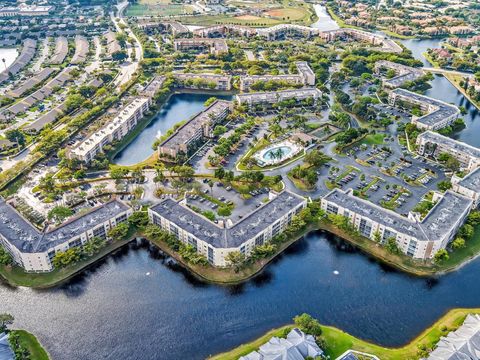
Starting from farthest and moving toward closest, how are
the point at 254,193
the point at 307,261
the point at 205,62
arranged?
the point at 205,62
the point at 254,193
the point at 307,261

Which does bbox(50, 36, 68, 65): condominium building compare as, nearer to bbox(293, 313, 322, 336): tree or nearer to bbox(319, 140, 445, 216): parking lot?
bbox(319, 140, 445, 216): parking lot

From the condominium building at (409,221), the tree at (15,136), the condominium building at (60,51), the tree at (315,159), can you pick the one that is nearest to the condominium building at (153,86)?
the tree at (15,136)

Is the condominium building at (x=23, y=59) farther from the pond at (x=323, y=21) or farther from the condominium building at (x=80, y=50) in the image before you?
the pond at (x=323, y=21)

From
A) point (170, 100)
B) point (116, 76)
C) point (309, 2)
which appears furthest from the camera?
point (309, 2)

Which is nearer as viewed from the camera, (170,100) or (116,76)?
(170,100)

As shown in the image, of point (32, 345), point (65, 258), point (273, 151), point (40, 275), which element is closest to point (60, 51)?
point (273, 151)

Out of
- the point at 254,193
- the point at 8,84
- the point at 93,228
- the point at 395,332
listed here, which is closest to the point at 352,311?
the point at 395,332

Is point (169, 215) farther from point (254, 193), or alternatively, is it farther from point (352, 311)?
point (352, 311)
